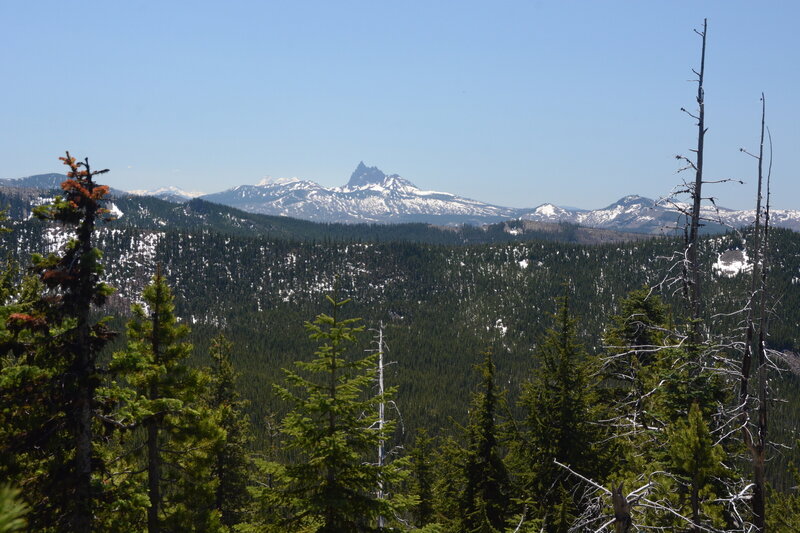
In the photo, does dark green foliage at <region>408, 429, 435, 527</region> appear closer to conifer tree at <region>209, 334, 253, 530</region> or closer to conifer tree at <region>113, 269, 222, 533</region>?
conifer tree at <region>209, 334, 253, 530</region>

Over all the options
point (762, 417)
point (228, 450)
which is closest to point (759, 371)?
point (762, 417)

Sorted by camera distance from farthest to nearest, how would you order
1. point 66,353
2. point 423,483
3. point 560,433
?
point 423,483, point 560,433, point 66,353

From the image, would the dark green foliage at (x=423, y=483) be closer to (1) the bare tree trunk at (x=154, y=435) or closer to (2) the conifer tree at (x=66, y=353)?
(1) the bare tree trunk at (x=154, y=435)

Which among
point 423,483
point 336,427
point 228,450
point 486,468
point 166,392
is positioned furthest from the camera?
point 228,450

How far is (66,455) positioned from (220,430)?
5.05 m

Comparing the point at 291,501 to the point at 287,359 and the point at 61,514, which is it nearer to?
the point at 61,514

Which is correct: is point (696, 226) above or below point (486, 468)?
above

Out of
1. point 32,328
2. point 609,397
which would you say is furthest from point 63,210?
point 609,397

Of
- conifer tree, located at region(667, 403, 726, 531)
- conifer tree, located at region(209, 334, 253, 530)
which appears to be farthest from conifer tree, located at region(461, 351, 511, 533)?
conifer tree, located at region(209, 334, 253, 530)

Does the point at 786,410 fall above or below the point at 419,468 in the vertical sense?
below

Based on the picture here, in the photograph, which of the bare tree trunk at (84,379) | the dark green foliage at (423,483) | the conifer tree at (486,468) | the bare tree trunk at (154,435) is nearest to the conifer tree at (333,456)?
the bare tree trunk at (84,379)

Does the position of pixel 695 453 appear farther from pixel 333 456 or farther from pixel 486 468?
pixel 486 468

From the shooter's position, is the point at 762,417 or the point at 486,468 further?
the point at 486,468

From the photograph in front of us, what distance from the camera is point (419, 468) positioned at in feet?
90.8
